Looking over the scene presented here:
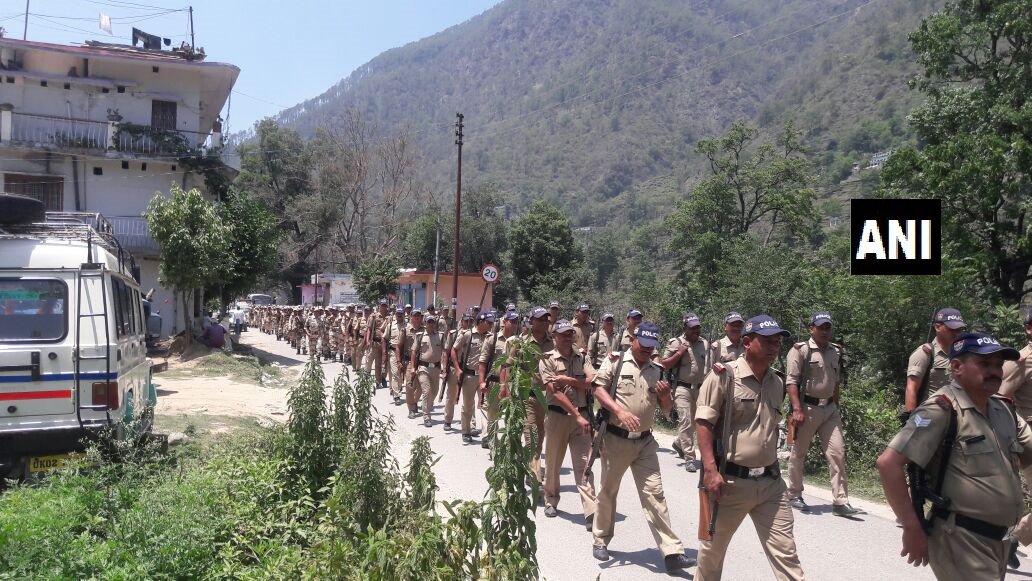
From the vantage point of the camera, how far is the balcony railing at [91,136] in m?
24.5

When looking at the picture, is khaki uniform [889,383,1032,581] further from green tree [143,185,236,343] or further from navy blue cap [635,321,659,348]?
green tree [143,185,236,343]

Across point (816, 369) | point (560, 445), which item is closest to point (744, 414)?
point (560, 445)

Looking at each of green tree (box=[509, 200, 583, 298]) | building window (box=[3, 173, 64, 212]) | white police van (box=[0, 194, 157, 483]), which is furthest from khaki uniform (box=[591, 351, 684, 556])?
green tree (box=[509, 200, 583, 298])

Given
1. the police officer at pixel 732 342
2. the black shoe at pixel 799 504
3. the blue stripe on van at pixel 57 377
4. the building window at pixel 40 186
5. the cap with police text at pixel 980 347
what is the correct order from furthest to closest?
the building window at pixel 40 186 → the police officer at pixel 732 342 → the black shoe at pixel 799 504 → the blue stripe on van at pixel 57 377 → the cap with police text at pixel 980 347

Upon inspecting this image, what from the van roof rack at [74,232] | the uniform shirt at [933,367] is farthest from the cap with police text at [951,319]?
the van roof rack at [74,232]

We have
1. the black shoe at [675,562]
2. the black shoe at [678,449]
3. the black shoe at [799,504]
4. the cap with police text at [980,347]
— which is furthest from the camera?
the black shoe at [678,449]

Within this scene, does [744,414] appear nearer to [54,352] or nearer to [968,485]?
[968,485]

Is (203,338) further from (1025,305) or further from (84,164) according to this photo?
(1025,305)

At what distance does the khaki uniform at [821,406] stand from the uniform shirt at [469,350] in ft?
16.9

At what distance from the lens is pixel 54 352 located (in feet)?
21.3

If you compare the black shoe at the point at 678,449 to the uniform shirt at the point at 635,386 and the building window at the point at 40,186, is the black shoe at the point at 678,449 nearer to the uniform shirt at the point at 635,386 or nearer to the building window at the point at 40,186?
the uniform shirt at the point at 635,386

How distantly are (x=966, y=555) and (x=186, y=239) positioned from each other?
67.3 feet

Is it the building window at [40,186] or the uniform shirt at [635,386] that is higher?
the building window at [40,186]

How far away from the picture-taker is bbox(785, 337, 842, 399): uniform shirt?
23.4ft
